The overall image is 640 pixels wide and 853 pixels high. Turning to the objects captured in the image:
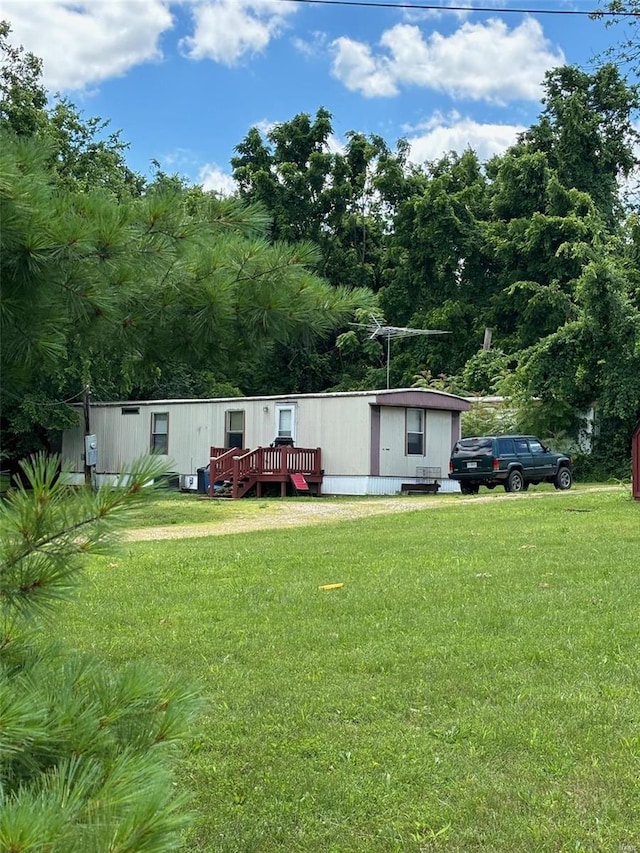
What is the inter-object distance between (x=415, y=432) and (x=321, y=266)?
18257 millimetres

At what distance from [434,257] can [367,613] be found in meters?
30.0

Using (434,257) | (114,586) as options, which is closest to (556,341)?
(434,257)

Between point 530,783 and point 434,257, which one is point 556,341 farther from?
point 530,783

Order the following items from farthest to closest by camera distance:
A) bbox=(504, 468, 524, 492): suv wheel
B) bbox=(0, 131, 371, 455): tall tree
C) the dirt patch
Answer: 1. bbox=(504, 468, 524, 492): suv wheel
2. the dirt patch
3. bbox=(0, 131, 371, 455): tall tree

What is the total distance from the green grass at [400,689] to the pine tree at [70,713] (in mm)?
284

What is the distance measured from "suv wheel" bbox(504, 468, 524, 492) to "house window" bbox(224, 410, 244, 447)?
7.25 metres

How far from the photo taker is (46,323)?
2.33 meters

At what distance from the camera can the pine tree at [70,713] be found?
1368 mm

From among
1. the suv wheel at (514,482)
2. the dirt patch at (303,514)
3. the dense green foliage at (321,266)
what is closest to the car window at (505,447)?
the suv wheel at (514,482)

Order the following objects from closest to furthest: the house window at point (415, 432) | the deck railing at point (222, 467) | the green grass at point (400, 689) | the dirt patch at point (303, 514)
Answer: the green grass at point (400, 689), the dirt patch at point (303, 514), the deck railing at point (222, 467), the house window at point (415, 432)

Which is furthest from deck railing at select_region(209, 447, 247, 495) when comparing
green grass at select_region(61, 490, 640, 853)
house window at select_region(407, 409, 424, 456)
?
green grass at select_region(61, 490, 640, 853)

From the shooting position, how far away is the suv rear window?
18.4 meters

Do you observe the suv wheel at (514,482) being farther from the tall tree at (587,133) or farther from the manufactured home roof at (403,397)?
the tall tree at (587,133)

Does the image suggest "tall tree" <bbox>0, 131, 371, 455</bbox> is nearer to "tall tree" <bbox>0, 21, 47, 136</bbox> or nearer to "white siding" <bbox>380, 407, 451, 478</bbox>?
"white siding" <bbox>380, 407, 451, 478</bbox>
